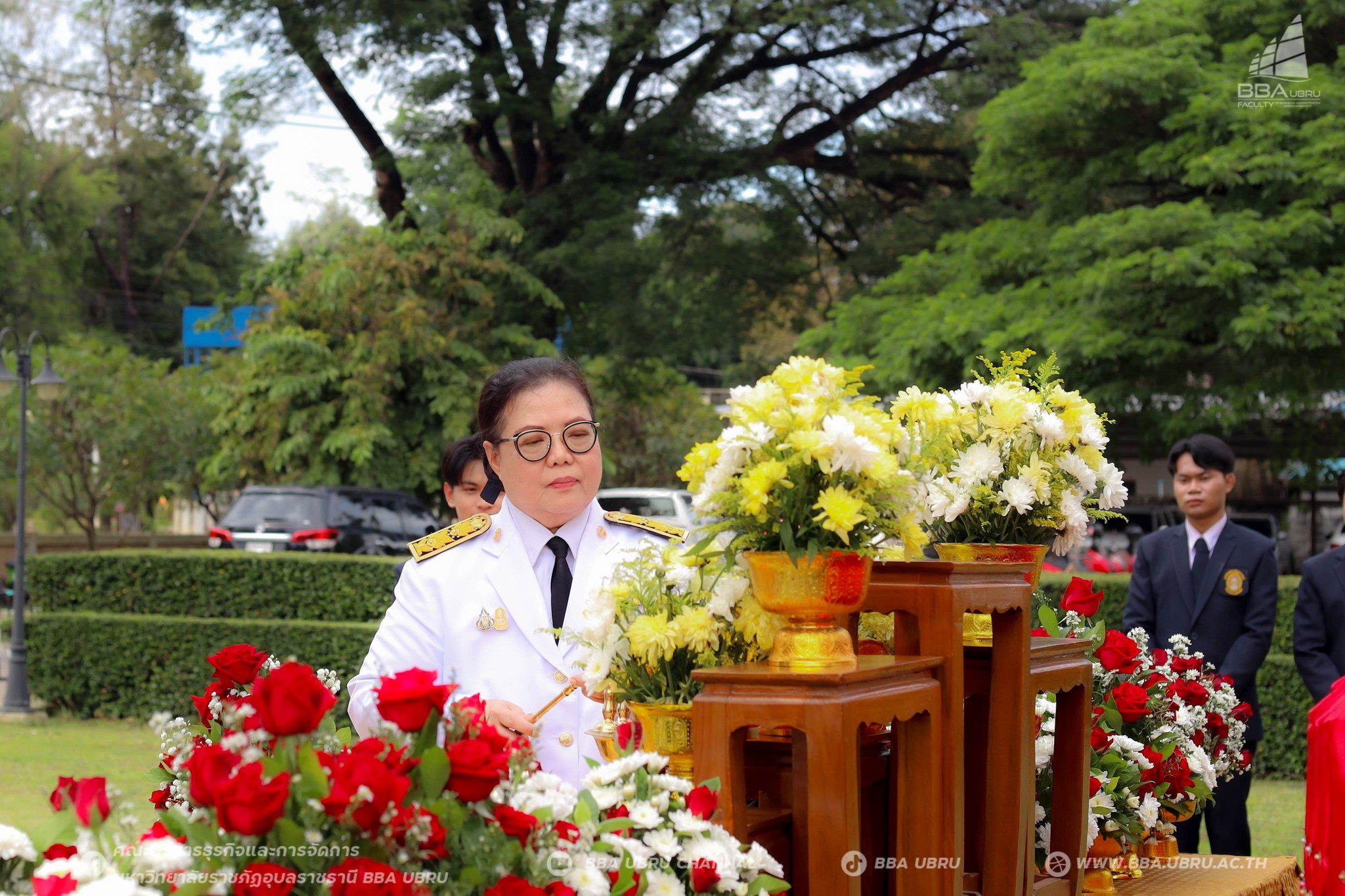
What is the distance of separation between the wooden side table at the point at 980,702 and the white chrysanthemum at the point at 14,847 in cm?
138

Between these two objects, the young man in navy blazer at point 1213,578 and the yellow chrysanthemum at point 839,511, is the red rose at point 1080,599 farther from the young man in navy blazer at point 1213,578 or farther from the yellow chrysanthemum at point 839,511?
the young man in navy blazer at point 1213,578

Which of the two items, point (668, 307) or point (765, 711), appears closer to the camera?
point (765, 711)

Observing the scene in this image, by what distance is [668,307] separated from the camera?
18688 mm

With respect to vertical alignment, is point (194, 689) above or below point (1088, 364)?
below

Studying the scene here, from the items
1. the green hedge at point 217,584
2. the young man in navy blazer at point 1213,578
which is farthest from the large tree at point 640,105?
the young man in navy blazer at point 1213,578

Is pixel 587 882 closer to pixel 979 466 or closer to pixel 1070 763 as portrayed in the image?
pixel 979 466

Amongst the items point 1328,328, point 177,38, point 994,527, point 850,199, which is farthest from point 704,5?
point 994,527

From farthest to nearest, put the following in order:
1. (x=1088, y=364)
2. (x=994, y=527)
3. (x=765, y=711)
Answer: (x=1088, y=364) → (x=994, y=527) → (x=765, y=711)

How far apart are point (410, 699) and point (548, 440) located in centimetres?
126

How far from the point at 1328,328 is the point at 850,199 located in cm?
927

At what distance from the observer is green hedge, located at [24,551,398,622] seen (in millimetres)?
11172

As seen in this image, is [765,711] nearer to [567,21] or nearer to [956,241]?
[956,241]

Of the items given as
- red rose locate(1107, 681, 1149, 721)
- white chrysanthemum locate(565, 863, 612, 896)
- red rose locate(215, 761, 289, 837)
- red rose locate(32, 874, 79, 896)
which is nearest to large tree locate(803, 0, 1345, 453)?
red rose locate(1107, 681, 1149, 721)

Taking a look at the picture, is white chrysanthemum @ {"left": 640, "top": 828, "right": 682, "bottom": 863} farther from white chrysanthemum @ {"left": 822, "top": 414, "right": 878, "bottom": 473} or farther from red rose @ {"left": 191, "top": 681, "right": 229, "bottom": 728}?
red rose @ {"left": 191, "top": 681, "right": 229, "bottom": 728}
